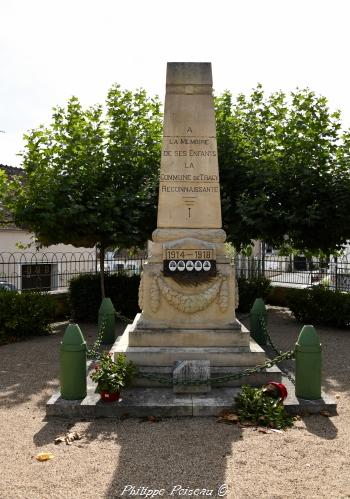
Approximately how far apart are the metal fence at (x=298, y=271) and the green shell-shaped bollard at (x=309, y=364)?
933 centimetres

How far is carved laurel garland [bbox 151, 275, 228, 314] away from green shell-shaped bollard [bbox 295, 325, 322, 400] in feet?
4.48

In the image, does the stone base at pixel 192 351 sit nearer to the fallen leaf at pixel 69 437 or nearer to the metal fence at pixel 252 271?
the fallen leaf at pixel 69 437

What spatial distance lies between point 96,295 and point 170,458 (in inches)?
331

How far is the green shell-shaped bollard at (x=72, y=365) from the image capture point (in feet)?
17.7

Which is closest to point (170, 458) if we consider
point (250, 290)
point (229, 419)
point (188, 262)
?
point (229, 419)

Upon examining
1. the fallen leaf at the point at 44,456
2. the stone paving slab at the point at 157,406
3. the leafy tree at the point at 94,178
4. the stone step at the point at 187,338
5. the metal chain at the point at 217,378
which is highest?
the leafy tree at the point at 94,178

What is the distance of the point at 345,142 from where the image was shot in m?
11.8

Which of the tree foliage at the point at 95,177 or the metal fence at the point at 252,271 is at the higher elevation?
the tree foliage at the point at 95,177

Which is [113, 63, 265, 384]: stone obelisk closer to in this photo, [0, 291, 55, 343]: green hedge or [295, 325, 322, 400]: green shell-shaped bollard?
[295, 325, 322, 400]: green shell-shaped bollard

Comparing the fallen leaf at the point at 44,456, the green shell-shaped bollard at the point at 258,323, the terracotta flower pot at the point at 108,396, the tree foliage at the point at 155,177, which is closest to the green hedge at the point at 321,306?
the tree foliage at the point at 155,177

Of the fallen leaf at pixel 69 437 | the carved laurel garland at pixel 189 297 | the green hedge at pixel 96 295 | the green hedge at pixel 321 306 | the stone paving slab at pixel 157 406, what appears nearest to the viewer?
the fallen leaf at pixel 69 437

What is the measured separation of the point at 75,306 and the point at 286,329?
542 cm

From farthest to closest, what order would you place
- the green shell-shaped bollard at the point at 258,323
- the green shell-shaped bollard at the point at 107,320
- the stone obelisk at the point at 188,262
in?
the green shell-shaped bollard at the point at 107,320
the green shell-shaped bollard at the point at 258,323
the stone obelisk at the point at 188,262

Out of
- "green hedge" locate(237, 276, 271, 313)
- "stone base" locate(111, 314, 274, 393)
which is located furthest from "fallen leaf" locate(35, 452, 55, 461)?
"green hedge" locate(237, 276, 271, 313)
